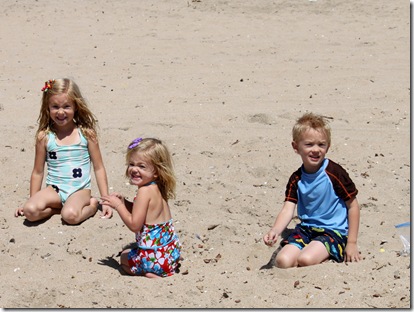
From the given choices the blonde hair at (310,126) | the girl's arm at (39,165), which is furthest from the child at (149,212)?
the girl's arm at (39,165)

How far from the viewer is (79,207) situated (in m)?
5.24

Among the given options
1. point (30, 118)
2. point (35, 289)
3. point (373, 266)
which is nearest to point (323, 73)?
point (30, 118)

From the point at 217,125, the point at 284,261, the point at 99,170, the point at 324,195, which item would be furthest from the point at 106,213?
the point at 217,125

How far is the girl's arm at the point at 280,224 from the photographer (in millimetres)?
4547

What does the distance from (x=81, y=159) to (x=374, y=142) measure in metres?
2.55

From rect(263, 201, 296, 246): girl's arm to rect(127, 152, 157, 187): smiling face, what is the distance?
761 mm

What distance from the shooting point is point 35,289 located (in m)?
4.24

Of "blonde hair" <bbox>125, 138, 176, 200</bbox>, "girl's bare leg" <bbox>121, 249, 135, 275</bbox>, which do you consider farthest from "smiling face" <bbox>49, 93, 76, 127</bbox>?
"girl's bare leg" <bbox>121, 249, 135, 275</bbox>

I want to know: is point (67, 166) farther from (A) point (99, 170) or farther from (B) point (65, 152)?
(A) point (99, 170)

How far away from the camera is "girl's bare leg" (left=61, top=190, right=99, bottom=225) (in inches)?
204

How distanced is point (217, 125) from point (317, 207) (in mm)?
2363

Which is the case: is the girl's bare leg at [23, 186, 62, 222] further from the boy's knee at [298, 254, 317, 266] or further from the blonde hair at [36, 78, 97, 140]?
the boy's knee at [298, 254, 317, 266]

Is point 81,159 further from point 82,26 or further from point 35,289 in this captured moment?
point 82,26

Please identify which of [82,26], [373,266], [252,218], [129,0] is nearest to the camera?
[373,266]
